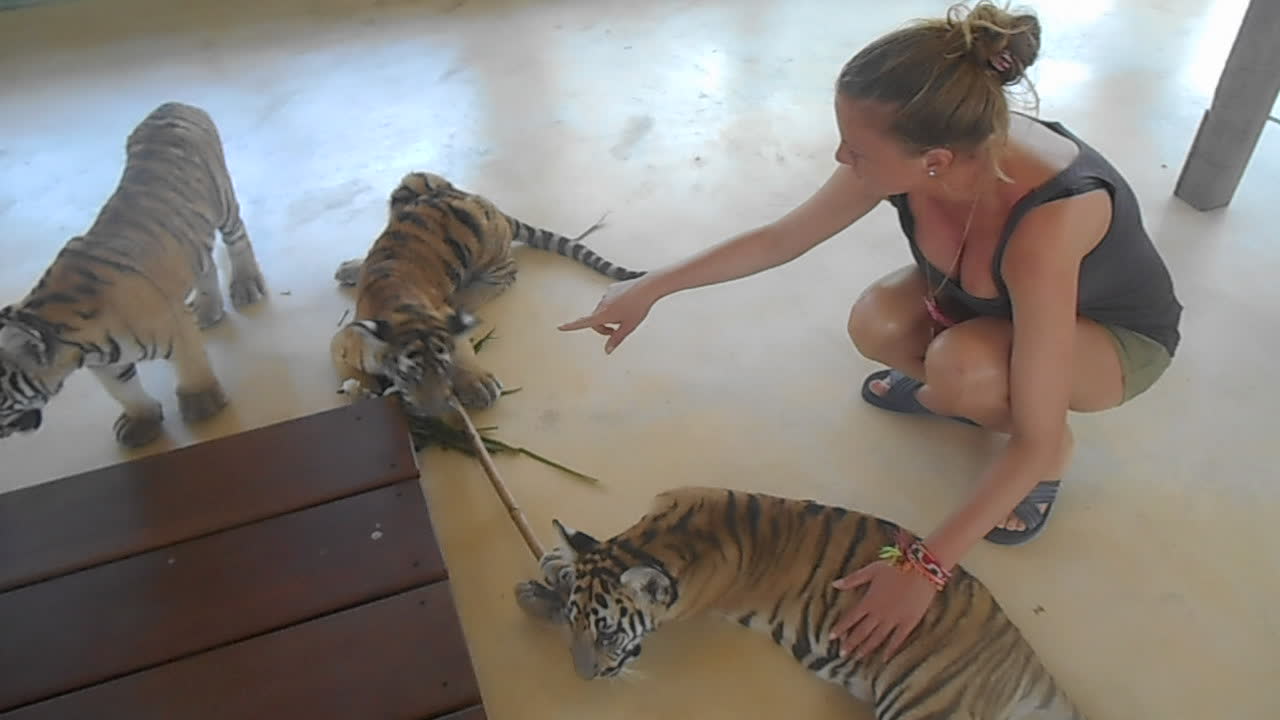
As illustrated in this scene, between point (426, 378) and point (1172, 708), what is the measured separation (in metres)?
1.18

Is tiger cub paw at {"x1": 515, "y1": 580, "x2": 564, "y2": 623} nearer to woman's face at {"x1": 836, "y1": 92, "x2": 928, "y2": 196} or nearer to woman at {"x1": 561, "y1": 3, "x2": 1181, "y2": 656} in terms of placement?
woman at {"x1": 561, "y1": 3, "x2": 1181, "y2": 656}

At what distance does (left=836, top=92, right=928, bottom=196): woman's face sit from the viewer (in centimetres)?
118

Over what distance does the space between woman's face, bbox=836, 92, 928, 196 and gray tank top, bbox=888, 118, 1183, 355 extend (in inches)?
6.7

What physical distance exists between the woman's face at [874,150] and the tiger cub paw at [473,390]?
851 mm

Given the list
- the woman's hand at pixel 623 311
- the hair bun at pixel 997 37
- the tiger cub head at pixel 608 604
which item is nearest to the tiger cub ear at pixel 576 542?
the tiger cub head at pixel 608 604

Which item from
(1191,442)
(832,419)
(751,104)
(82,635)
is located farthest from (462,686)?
(751,104)

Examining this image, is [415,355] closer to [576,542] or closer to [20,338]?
[576,542]

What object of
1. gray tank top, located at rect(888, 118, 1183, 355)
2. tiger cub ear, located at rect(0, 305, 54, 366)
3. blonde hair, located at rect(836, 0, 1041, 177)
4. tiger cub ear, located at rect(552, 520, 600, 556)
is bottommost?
tiger cub ear, located at rect(552, 520, 600, 556)

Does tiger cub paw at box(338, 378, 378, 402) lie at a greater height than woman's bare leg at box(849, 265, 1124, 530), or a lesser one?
lesser

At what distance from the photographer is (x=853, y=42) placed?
3.06 metres

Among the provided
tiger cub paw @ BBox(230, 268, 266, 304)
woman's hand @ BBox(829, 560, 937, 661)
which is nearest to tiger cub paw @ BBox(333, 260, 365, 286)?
tiger cub paw @ BBox(230, 268, 266, 304)

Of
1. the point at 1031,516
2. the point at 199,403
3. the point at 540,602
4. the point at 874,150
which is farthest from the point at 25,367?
the point at 1031,516

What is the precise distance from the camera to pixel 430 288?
1.90m

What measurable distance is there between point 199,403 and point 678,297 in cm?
93
